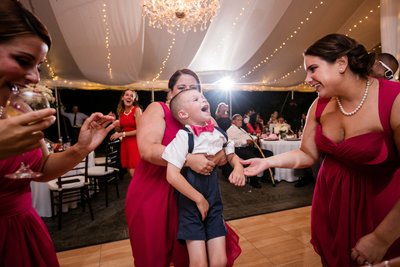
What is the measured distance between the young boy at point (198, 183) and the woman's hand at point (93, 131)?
361mm

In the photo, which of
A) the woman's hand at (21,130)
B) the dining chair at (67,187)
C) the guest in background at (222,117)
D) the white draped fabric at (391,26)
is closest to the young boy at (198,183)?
the woman's hand at (21,130)

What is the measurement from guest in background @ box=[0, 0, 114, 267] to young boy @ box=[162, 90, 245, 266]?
16.8 inches

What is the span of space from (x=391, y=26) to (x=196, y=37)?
4572 millimetres

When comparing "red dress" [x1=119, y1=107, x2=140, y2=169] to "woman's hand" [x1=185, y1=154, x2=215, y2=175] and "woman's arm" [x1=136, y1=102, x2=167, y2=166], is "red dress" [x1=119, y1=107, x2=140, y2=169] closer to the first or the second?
"woman's arm" [x1=136, y1=102, x2=167, y2=166]

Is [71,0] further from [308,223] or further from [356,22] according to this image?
[356,22]

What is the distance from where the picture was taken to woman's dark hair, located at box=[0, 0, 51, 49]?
32.8 inches

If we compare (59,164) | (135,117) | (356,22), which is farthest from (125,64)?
(59,164)

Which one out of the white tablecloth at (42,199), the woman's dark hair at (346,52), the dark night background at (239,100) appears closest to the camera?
the woman's dark hair at (346,52)

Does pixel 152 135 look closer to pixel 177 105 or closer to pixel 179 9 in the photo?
pixel 177 105

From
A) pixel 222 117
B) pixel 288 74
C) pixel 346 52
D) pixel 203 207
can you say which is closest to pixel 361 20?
pixel 288 74

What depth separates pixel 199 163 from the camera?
1.42 meters

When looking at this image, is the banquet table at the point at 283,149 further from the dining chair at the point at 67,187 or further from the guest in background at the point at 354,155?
the guest in background at the point at 354,155

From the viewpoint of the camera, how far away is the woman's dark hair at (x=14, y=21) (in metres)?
0.83

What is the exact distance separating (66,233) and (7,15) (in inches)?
133
